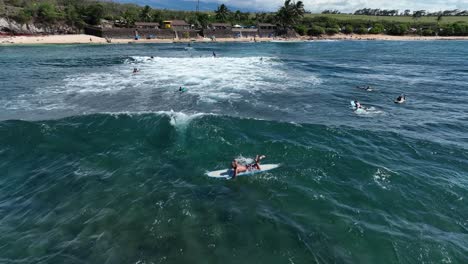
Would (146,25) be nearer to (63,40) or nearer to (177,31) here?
(177,31)

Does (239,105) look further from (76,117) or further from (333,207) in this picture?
(333,207)

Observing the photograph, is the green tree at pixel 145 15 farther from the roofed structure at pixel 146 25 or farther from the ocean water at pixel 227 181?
the ocean water at pixel 227 181

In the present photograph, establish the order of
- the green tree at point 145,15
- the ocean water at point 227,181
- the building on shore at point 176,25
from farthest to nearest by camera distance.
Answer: the green tree at point 145,15
the building on shore at point 176,25
the ocean water at point 227,181

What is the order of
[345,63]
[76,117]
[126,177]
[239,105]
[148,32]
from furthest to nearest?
[148,32] < [345,63] < [239,105] < [76,117] < [126,177]

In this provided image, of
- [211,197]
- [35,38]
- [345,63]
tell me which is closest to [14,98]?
[211,197]

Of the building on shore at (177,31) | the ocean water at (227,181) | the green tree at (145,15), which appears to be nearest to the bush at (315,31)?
the building on shore at (177,31)

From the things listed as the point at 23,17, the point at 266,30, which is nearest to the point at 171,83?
the point at 23,17

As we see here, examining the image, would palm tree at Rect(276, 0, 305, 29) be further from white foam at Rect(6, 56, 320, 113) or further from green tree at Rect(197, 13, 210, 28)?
white foam at Rect(6, 56, 320, 113)
